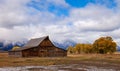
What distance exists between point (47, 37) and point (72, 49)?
81.5 m

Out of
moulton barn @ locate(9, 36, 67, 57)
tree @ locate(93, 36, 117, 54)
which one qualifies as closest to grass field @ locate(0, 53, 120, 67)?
moulton barn @ locate(9, 36, 67, 57)

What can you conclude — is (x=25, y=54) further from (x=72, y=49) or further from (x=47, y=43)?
(x=72, y=49)

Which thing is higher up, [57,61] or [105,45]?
[105,45]

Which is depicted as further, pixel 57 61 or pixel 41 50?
pixel 41 50

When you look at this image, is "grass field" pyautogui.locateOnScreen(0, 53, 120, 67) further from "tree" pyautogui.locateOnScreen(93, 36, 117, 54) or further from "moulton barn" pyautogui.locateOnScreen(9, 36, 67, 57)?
"tree" pyautogui.locateOnScreen(93, 36, 117, 54)

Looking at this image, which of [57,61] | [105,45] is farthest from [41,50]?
[57,61]

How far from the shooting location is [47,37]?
109000mm

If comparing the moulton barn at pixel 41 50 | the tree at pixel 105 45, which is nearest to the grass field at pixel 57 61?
the moulton barn at pixel 41 50

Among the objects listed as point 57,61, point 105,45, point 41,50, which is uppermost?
point 105,45

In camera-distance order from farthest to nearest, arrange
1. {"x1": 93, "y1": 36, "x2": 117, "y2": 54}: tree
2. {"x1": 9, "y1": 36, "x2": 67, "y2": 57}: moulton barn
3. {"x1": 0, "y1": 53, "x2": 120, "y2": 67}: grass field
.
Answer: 1. {"x1": 93, "y1": 36, "x2": 117, "y2": 54}: tree
2. {"x1": 9, "y1": 36, "x2": 67, "y2": 57}: moulton barn
3. {"x1": 0, "y1": 53, "x2": 120, "y2": 67}: grass field

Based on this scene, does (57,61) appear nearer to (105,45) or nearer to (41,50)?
(41,50)

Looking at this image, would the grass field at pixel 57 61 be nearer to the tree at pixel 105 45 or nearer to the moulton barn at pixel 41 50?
the moulton barn at pixel 41 50

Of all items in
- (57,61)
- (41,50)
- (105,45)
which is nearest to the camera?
(57,61)

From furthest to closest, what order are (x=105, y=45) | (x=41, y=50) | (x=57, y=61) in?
(x=105, y=45) < (x=41, y=50) < (x=57, y=61)
